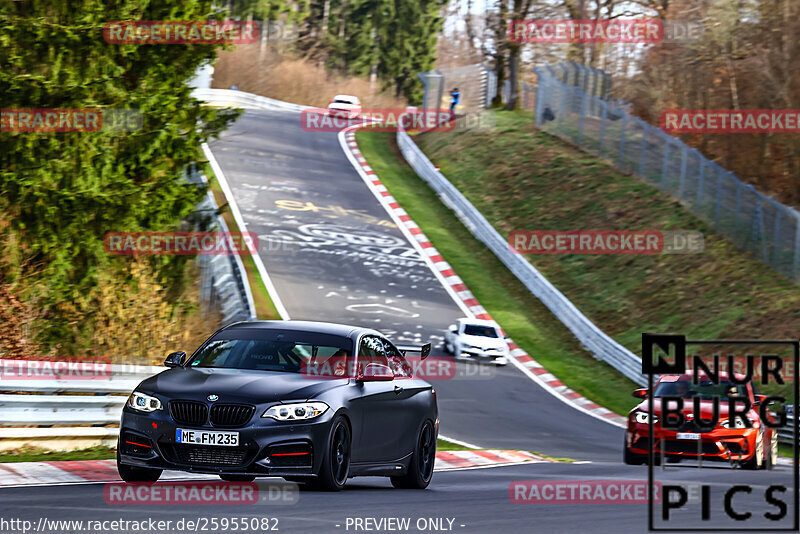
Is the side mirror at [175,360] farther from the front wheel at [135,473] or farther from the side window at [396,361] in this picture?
the side window at [396,361]

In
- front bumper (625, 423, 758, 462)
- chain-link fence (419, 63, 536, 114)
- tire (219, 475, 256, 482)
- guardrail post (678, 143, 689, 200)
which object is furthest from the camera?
chain-link fence (419, 63, 536, 114)

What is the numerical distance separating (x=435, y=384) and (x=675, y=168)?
14.8 m

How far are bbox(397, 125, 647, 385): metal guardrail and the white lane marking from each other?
26.4 ft

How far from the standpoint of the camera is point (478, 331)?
2909cm

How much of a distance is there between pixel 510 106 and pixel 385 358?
46.4 meters

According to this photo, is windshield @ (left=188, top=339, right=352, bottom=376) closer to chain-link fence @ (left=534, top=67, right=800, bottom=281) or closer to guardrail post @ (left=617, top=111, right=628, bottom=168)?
chain-link fence @ (left=534, top=67, right=800, bottom=281)

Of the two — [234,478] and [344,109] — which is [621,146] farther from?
[234,478]

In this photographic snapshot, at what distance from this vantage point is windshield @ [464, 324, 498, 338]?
29047mm

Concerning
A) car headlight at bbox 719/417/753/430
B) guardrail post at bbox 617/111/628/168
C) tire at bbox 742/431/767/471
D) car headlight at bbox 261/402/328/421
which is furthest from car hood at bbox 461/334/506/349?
car headlight at bbox 261/402/328/421

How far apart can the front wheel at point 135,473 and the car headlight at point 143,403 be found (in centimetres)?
50

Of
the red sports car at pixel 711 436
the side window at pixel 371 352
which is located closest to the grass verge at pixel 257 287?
the red sports car at pixel 711 436

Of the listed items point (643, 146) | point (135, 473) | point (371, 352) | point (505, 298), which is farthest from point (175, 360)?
point (643, 146)

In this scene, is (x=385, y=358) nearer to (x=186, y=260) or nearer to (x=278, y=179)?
(x=186, y=260)

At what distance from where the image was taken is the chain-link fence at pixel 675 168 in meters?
31.2
